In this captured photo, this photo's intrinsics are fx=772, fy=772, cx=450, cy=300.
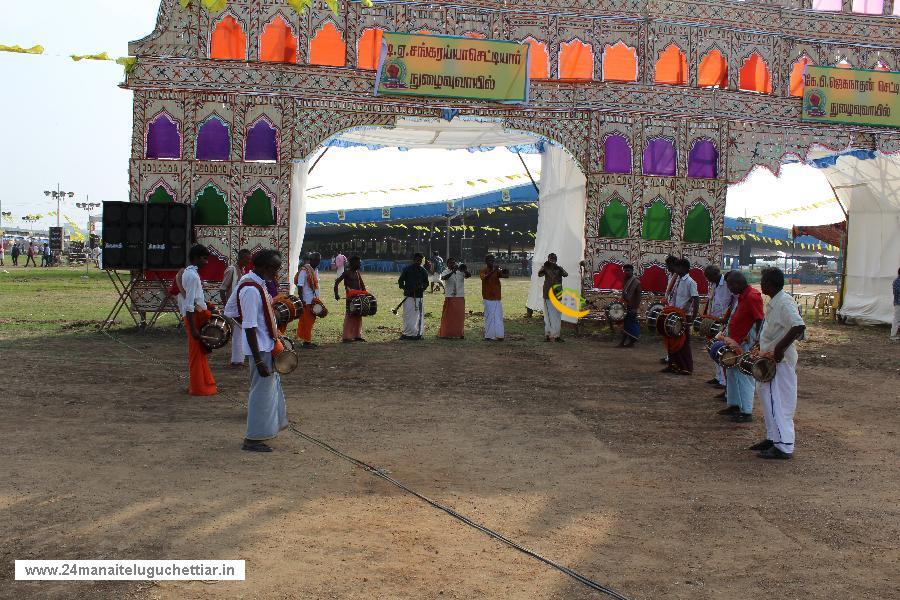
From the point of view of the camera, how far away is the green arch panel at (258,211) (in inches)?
550

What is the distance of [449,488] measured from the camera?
5.55 metres

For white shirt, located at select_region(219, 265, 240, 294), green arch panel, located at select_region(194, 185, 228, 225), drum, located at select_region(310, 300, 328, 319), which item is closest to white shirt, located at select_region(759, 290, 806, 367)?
drum, located at select_region(310, 300, 328, 319)

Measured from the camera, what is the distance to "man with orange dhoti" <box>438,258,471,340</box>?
1418 cm

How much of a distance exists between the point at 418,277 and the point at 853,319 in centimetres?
1214

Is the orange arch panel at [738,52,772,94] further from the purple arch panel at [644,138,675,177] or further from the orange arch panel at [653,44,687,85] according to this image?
the purple arch panel at [644,138,675,177]

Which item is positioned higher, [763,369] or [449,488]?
[763,369]

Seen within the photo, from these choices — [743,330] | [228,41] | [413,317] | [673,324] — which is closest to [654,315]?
[673,324]

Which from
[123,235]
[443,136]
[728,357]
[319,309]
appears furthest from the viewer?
[443,136]

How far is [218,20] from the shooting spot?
1380 centimetres

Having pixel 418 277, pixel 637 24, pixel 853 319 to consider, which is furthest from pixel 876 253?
pixel 418 277

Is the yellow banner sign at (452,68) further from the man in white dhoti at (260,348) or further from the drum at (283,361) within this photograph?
the drum at (283,361)

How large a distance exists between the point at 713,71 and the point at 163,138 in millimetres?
10670

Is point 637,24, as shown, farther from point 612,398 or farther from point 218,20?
point 612,398

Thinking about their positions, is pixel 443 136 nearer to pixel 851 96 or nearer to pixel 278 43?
pixel 278 43
